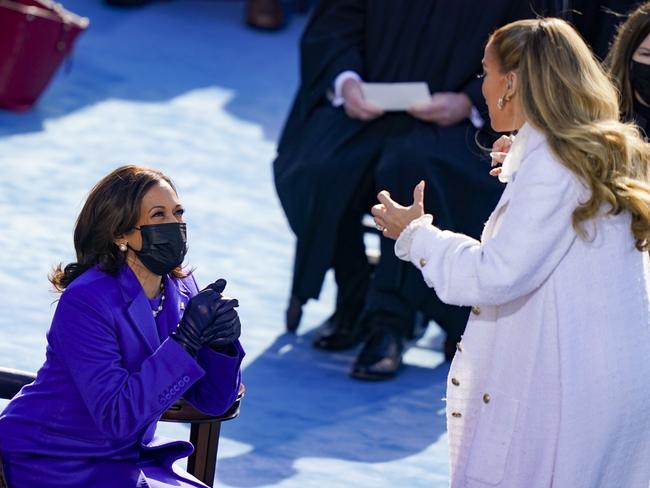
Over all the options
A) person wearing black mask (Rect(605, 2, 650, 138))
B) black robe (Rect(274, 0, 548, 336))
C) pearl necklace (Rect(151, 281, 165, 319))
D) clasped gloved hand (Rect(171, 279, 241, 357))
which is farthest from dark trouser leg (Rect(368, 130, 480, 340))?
clasped gloved hand (Rect(171, 279, 241, 357))

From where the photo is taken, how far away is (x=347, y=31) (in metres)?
6.69

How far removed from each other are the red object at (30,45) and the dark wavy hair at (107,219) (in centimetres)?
565

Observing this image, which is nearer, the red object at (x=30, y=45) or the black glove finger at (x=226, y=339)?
the black glove finger at (x=226, y=339)

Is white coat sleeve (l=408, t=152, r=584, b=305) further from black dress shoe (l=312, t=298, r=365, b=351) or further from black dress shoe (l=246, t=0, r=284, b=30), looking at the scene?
black dress shoe (l=246, t=0, r=284, b=30)

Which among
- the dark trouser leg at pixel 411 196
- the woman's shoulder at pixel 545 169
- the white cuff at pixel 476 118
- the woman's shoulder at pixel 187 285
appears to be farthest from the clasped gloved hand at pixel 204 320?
the white cuff at pixel 476 118

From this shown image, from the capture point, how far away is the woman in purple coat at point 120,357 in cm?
328

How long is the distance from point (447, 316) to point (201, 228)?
2.06 m

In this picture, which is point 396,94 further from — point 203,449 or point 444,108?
point 203,449

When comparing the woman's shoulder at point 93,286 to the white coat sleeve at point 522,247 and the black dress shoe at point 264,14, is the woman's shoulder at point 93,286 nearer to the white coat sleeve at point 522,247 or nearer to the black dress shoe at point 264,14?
the white coat sleeve at point 522,247

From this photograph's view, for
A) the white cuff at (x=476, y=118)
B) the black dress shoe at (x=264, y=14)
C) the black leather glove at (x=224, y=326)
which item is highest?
the black leather glove at (x=224, y=326)

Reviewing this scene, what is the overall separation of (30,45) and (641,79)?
512cm

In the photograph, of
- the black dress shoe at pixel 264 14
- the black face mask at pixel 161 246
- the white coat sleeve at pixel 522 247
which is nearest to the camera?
the white coat sleeve at pixel 522 247

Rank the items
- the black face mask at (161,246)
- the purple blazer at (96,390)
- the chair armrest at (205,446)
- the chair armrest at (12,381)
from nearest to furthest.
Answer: the purple blazer at (96,390)
the black face mask at (161,246)
the chair armrest at (12,381)
the chair armrest at (205,446)

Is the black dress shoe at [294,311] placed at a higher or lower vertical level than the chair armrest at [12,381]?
lower
